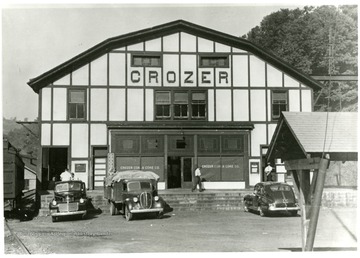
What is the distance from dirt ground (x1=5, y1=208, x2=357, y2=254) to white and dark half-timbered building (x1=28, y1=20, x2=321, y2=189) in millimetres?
6059

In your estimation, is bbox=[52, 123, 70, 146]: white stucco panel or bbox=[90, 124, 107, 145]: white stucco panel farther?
bbox=[90, 124, 107, 145]: white stucco panel

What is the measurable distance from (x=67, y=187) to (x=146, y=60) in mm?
9532

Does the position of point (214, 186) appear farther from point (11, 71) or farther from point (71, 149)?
point (11, 71)

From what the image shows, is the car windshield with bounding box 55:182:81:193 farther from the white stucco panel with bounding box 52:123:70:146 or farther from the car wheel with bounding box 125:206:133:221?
the white stucco panel with bounding box 52:123:70:146

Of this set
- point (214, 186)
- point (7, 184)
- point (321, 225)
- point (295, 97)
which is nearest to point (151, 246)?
point (321, 225)

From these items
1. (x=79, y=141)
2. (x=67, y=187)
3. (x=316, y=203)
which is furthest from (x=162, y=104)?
(x=316, y=203)

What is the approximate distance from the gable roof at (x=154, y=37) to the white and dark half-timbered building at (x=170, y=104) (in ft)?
0.19

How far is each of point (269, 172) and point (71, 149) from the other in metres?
11.3

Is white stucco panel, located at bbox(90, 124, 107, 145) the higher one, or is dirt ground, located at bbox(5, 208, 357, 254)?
white stucco panel, located at bbox(90, 124, 107, 145)

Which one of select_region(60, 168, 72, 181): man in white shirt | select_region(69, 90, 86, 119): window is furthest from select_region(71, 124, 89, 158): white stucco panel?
select_region(60, 168, 72, 181): man in white shirt

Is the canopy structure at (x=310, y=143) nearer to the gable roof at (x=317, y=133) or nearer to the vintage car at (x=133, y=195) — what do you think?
the gable roof at (x=317, y=133)

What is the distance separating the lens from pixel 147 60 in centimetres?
2614

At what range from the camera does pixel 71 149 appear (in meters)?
25.4

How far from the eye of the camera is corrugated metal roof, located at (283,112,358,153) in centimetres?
1021
